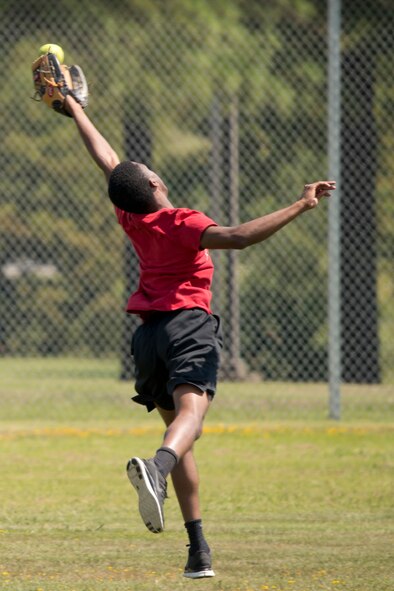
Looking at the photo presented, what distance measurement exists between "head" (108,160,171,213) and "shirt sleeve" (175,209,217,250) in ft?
0.61

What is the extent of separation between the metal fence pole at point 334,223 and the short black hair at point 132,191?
6.18 metres

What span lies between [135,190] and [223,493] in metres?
3.02

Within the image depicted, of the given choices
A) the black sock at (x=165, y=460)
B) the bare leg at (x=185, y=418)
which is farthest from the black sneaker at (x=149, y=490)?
the bare leg at (x=185, y=418)

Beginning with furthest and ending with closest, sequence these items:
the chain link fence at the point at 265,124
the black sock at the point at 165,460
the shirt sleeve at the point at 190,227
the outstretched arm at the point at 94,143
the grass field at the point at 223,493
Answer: the chain link fence at the point at 265,124
the outstretched arm at the point at 94,143
the grass field at the point at 223,493
the shirt sleeve at the point at 190,227
the black sock at the point at 165,460

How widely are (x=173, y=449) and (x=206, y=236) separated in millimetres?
829

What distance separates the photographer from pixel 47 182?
69.0 feet

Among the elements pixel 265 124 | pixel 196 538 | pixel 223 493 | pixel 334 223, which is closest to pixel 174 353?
pixel 196 538

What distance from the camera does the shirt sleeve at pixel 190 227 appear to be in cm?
521

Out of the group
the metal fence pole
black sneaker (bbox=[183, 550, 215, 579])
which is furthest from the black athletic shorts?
the metal fence pole

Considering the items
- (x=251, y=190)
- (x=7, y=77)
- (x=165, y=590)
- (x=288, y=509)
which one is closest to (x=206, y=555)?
(x=165, y=590)

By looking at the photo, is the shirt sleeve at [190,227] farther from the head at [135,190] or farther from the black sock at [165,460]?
the black sock at [165,460]

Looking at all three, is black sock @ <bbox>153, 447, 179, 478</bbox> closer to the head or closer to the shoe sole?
the shoe sole

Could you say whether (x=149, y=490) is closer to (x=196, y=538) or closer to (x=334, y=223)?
(x=196, y=538)

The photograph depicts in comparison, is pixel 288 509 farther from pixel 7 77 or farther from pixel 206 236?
pixel 7 77
